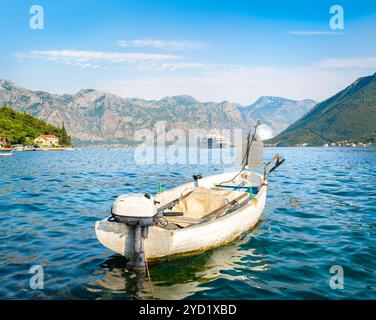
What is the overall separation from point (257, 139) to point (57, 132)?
6816 inches

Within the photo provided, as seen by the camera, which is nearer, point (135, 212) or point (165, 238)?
point (135, 212)

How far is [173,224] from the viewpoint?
1138 cm

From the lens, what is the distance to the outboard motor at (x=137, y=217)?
335 inches

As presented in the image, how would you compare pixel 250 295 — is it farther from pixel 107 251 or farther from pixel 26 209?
pixel 26 209

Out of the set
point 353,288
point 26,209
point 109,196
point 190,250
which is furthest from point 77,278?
point 109,196

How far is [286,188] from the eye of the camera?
86.8 ft

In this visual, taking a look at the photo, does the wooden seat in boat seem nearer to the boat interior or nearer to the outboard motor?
the boat interior

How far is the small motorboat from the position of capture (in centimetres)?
861

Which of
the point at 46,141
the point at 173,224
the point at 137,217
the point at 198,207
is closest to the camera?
the point at 137,217

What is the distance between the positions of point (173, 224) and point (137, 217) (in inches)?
124

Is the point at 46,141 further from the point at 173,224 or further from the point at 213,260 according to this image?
the point at 213,260

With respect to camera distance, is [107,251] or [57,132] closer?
[107,251]

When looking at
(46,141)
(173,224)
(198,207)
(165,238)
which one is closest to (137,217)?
(165,238)

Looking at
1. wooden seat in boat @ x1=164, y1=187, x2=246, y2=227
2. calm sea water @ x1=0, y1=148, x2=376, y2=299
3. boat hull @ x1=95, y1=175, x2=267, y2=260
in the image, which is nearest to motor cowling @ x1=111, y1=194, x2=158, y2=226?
boat hull @ x1=95, y1=175, x2=267, y2=260
